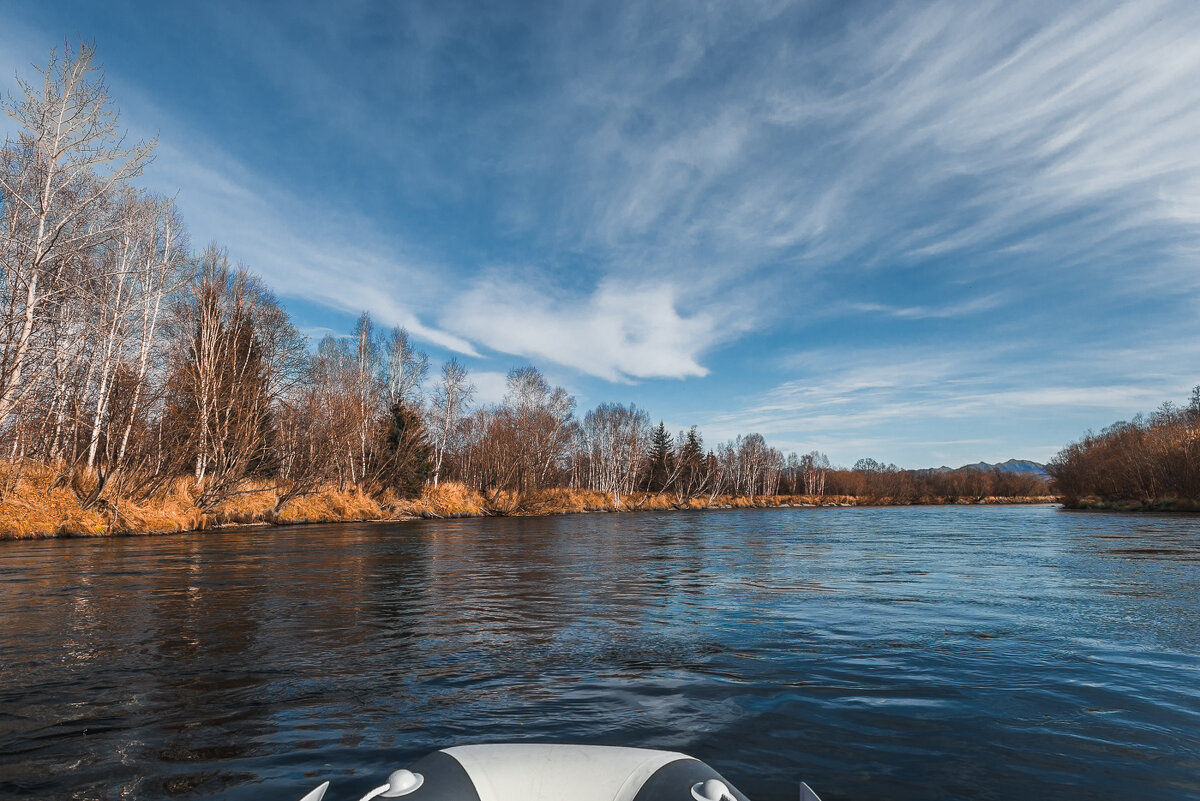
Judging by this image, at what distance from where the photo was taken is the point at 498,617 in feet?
22.0

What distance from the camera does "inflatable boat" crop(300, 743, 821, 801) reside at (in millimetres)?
1867

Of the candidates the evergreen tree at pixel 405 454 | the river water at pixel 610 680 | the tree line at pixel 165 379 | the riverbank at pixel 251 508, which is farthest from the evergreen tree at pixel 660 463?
the river water at pixel 610 680

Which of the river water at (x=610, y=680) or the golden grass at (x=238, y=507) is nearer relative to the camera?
the river water at (x=610, y=680)

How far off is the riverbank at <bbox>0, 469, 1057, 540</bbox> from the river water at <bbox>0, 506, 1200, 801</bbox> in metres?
8.32

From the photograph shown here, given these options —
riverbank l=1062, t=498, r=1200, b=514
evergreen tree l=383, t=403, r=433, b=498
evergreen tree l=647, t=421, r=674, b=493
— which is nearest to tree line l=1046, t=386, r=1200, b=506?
riverbank l=1062, t=498, r=1200, b=514

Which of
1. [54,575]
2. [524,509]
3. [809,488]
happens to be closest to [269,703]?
[54,575]

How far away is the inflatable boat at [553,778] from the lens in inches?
73.5

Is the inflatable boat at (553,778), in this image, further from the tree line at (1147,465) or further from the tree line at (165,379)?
the tree line at (1147,465)

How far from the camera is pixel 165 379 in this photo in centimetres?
2239

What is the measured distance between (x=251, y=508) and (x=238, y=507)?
0.77 metres

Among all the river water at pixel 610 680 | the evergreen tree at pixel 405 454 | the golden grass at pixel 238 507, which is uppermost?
the evergreen tree at pixel 405 454

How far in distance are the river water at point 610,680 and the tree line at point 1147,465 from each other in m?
40.7

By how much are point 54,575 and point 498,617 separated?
7748mm

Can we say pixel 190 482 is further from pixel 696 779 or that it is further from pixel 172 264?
pixel 696 779
